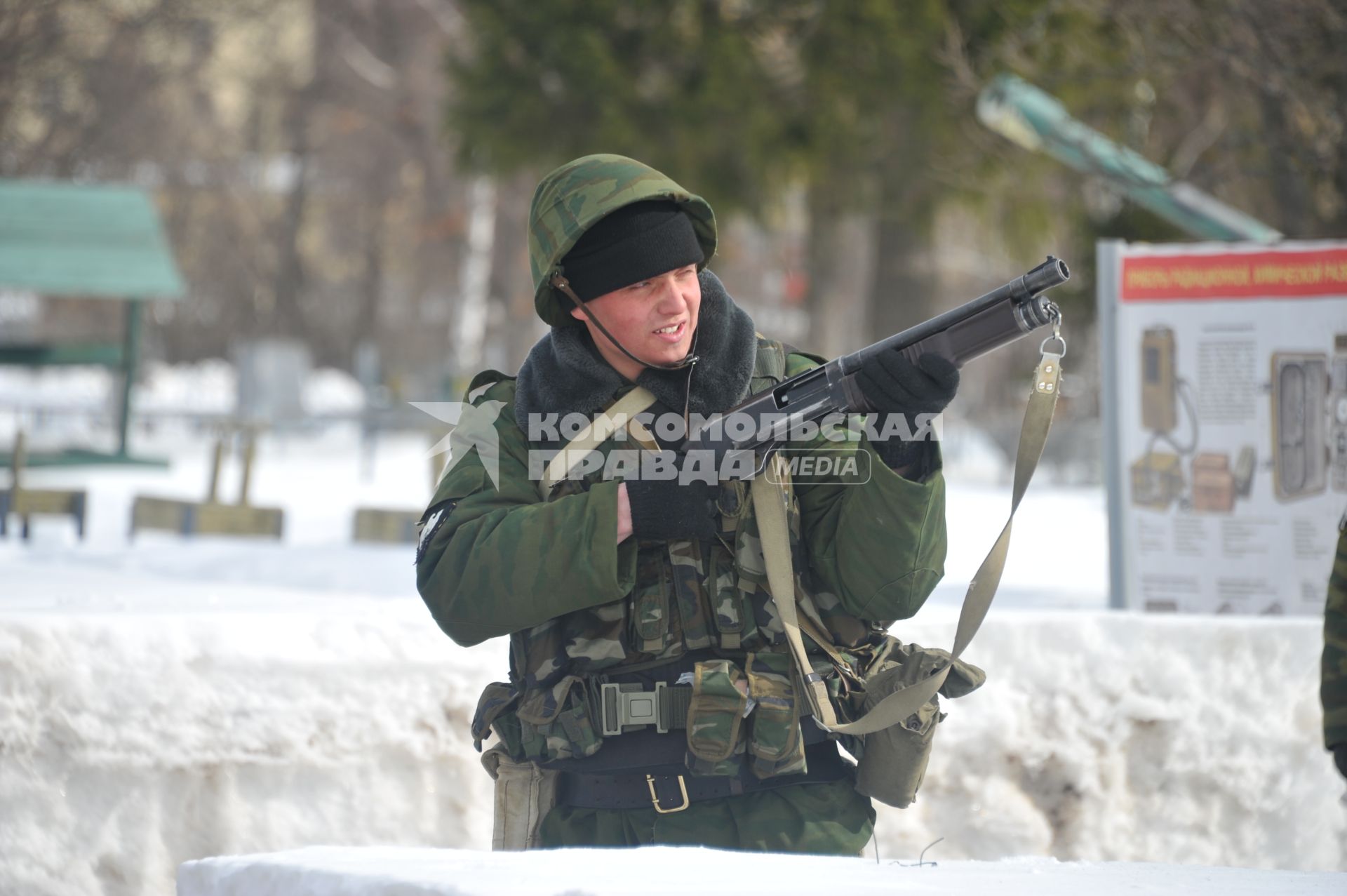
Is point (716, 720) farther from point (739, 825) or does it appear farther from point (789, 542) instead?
point (789, 542)

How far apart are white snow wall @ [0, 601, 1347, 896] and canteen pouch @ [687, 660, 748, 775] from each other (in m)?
2.00

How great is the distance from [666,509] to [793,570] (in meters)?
0.29

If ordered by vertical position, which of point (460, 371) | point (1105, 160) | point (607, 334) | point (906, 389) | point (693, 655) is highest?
point (460, 371)

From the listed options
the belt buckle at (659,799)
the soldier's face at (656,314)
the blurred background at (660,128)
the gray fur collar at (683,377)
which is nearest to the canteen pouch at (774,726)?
the belt buckle at (659,799)

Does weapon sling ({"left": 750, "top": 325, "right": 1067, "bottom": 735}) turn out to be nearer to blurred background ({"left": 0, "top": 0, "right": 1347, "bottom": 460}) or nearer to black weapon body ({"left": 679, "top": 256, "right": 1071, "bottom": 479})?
black weapon body ({"left": 679, "top": 256, "right": 1071, "bottom": 479})

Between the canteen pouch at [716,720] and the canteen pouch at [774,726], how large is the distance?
0.09ft

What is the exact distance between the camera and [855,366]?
2.75m

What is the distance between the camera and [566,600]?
2.69 meters

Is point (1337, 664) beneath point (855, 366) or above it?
beneath

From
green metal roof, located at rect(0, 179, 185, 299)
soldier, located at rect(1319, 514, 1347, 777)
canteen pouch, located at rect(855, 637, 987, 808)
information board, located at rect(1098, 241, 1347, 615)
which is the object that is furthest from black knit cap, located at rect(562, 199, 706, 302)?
green metal roof, located at rect(0, 179, 185, 299)

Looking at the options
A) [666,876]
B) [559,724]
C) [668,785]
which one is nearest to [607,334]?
[559,724]

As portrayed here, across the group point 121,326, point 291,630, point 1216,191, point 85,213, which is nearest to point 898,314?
point 1216,191

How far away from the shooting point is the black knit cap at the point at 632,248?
2814 millimetres

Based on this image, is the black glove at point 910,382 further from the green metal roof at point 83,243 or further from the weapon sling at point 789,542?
the green metal roof at point 83,243
